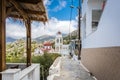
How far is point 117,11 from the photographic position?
178 inches

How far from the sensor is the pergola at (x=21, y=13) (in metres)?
4.64

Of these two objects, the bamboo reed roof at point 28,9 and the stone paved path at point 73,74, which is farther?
the stone paved path at point 73,74

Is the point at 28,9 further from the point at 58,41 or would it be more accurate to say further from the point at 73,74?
the point at 58,41

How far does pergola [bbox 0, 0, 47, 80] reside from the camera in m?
4.64

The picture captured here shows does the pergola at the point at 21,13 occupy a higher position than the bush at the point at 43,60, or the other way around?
the pergola at the point at 21,13

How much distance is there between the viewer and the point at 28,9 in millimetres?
7688

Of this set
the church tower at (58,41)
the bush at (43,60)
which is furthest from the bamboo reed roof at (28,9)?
the church tower at (58,41)

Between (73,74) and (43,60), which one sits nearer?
(73,74)

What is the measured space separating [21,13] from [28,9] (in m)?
0.49

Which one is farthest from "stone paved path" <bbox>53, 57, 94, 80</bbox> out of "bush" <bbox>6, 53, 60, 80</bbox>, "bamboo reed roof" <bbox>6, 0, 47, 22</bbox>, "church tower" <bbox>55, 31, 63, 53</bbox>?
"church tower" <bbox>55, 31, 63, 53</bbox>

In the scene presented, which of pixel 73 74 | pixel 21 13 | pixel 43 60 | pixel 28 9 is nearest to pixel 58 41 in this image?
pixel 43 60

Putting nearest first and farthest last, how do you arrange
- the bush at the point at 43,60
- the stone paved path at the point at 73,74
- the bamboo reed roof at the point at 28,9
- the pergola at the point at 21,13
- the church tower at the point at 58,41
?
the pergola at the point at 21,13 < the bamboo reed roof at the point at 28,9 < the stone paved path at the point at 73,74 < the bush at the point at 43,60 < the church tower at the point at 58,41

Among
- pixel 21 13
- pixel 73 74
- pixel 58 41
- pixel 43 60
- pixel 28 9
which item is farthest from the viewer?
pixel 58 41

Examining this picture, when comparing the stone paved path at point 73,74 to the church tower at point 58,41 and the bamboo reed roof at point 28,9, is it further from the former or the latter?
the church tower at point 58,41
